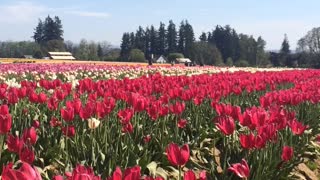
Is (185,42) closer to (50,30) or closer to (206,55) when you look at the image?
(206,55)

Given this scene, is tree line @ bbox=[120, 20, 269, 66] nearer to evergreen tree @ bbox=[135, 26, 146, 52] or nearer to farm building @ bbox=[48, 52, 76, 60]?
evergreen tree @ bbox=[135, 26, 146, 52]

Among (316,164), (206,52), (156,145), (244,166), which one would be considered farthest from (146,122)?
(206,52)

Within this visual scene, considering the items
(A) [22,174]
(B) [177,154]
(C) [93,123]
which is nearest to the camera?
(A) [22,174]

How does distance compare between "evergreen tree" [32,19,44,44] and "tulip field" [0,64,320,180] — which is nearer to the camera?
"tulip field" [0,64,320,180]

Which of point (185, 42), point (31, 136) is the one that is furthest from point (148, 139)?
point (185, 42)

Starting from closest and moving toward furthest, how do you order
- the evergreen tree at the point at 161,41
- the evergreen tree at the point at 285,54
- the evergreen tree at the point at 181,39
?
the evergreen tree at the point at 285,54 → the evergreen tree at the point at 181,39 → the evergreen tree at the point at 161,41

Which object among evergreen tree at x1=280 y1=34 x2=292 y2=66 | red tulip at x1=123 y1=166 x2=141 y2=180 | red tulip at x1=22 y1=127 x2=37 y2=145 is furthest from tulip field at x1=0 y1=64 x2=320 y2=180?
evergreen tree at x1=280 y1=34 x2=292 y2=66

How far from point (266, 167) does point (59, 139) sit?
200 cm

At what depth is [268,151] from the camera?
4.40m

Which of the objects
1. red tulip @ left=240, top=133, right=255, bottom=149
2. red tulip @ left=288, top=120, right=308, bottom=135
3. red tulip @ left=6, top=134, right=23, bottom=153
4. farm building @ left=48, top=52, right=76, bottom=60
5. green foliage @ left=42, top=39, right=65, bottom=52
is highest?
green foliage @ left=42, top=39, right=65, bottom=52

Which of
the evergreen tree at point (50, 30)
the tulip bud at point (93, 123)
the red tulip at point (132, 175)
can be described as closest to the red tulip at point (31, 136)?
the tulip bud at point (93, 123)

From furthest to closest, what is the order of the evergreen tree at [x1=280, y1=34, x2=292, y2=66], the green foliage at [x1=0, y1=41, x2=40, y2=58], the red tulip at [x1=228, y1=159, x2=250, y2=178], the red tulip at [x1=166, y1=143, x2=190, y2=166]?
the green foliage at [x1=0, y1=41, x2=40, y2=58] → the evergreen tree at [x1=280, y1=34, x2=292, y2=66] → the red tulip at [x1=228, y1=159, x2=250, y2=178] → the red tulip at [x1=166, y1=143, x2=190, y2=166]

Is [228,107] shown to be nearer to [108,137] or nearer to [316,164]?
[108,137]

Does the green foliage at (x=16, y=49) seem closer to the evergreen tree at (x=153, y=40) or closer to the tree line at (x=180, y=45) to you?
the tree line at (x=180, y=45)
